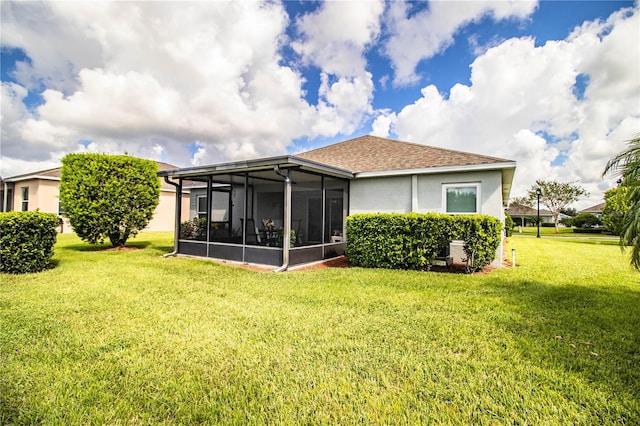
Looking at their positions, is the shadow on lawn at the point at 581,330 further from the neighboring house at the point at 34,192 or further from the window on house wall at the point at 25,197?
the window on house wall at the point at 25,197

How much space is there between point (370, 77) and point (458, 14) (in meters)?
4.44

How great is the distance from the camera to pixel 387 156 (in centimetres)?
1156

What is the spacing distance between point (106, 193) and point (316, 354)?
11.2m

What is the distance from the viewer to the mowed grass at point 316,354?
7.52 feet

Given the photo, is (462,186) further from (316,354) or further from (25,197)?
(25,197)

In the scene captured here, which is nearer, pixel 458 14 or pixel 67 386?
pixel 67 386

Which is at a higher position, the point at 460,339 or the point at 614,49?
the point at 614,49

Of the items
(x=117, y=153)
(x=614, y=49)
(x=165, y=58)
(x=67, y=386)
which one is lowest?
(x=67, y=386)

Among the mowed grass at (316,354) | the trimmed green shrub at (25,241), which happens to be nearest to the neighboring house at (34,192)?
the trimmed green shrub at (25,241)

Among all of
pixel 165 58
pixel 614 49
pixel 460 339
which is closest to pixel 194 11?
pixel 165 58

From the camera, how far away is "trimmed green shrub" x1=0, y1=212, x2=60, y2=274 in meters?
6.78

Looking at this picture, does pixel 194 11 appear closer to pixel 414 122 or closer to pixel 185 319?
pixel 185 319

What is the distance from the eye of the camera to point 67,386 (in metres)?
2.57

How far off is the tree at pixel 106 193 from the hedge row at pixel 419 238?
8692mm
